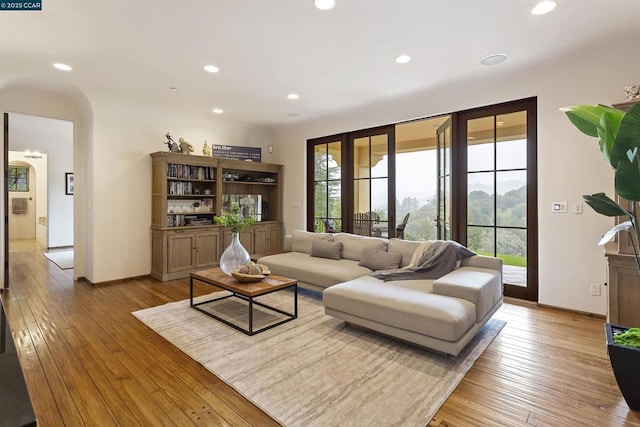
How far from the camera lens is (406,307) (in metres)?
2.56

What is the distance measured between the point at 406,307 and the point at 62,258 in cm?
745

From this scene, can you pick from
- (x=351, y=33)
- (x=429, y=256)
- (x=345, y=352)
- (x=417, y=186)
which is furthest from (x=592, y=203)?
(x=417, y=186)

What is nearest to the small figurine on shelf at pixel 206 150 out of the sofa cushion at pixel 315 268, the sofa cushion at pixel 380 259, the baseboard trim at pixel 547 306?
the sofa cushion at pixel 315 268

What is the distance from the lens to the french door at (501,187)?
3.87m

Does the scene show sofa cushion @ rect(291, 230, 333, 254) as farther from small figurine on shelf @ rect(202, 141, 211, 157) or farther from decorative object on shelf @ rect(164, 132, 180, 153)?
decorative object on shelf @ rect(164, 132, 180, 153)

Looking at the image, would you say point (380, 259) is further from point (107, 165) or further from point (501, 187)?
point (107, 165)

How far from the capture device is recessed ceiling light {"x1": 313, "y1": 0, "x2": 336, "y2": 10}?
2.48 m

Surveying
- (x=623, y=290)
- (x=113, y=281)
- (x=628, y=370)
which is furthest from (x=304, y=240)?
(x=628, y=370)

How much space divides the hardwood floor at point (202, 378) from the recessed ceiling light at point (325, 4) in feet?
9.54

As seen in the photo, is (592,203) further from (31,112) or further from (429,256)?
(31,112)

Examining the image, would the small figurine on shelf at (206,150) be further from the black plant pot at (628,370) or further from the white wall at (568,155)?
the black plant pot at (628,370)

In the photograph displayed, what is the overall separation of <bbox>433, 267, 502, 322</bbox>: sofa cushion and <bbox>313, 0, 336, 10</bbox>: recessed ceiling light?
8.07 ft

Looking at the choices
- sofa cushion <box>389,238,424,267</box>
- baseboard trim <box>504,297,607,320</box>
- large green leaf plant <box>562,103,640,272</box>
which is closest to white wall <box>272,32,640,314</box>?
baseboard trim <box>504,297,607,320</box>

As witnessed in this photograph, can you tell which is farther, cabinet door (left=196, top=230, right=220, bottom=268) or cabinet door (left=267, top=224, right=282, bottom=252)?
cabinet door (left=267, top=224, right=282, bottom=252)
